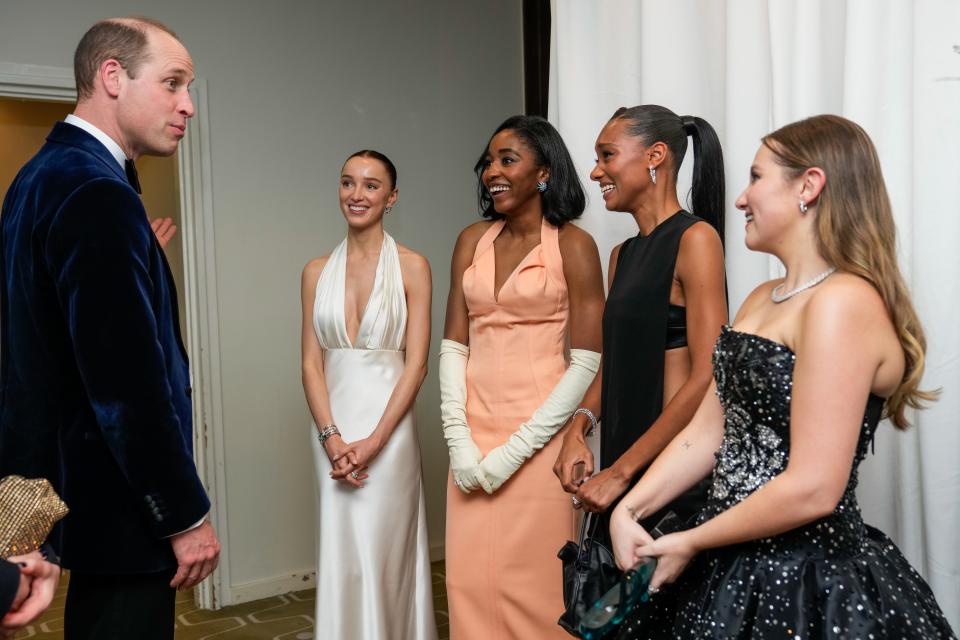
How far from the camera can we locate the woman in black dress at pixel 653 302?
1.95 meters

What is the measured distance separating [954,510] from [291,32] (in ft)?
11.4

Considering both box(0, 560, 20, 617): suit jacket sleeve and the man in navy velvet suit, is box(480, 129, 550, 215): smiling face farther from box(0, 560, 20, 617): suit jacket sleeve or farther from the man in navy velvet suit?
box(0, 560, 20, 617): suit jacket sleeve

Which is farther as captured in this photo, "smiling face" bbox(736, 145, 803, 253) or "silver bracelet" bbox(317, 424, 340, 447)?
"silver bracelet" bbox(317, 424, 340, 447)

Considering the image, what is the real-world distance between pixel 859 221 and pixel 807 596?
0.59 meters

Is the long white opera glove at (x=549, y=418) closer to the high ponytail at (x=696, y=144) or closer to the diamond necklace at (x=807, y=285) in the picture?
the high ponytail at (x=696, y=144)

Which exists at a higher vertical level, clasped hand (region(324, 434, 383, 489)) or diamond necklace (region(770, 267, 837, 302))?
diamond necklace (region(770, 267, 837, 302))

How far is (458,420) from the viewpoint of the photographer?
2611 mm

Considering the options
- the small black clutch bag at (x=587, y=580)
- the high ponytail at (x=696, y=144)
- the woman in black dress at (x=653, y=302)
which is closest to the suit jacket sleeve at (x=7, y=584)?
the small black clutch bag at (x=587, y=580)

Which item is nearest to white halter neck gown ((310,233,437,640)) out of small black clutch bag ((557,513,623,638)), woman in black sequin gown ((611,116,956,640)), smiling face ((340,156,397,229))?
smiling face ((340,156,397,229))

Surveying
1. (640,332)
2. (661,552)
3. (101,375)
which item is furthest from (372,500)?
(661,552)

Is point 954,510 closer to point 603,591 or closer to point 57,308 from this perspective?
point 603,591

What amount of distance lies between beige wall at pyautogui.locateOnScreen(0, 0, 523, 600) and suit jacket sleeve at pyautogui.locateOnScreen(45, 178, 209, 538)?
7.80ft

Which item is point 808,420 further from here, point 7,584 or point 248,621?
point 248,621

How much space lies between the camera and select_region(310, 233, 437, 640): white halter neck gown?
2920 millimetres
